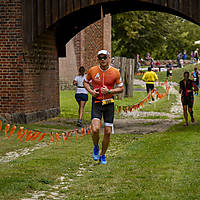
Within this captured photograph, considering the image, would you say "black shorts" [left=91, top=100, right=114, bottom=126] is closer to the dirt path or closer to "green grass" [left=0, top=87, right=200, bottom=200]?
"green grass" [left=0, top=87, right=200, bottom=200]

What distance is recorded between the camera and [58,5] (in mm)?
15617

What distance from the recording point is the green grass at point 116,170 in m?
6.64

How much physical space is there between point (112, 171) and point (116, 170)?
14 cm

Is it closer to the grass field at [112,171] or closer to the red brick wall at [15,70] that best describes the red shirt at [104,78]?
the grass field at [112,171]

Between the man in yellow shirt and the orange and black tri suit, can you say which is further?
the man in yellow shirt

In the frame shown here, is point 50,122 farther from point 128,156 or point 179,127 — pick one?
point 128,156

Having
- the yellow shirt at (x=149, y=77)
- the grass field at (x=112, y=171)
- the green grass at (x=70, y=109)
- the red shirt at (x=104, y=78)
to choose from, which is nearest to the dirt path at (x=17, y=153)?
the grass field at (x=112, y=171)

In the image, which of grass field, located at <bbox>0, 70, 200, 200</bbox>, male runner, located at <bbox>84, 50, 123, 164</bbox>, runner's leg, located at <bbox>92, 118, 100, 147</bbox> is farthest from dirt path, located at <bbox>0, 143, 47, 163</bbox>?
male runner, located at <bbox>84, 50, 123, 164</bbox>

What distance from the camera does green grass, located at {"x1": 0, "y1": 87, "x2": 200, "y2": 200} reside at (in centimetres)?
664

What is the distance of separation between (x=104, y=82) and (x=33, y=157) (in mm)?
2364

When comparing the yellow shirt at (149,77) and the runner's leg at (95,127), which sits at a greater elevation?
the yellow shirt at (149,77)

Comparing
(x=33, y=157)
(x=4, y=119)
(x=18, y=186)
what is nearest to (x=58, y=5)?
(x=4, y=119)

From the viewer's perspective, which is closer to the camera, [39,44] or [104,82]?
[104,82]

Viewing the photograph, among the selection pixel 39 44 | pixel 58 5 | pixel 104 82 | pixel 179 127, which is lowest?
pixel 179 127
